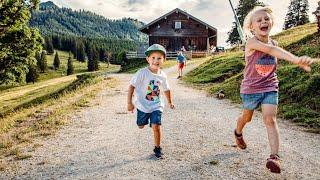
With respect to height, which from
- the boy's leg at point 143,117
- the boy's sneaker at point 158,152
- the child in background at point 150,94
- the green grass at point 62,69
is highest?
the child in background at point 150,94

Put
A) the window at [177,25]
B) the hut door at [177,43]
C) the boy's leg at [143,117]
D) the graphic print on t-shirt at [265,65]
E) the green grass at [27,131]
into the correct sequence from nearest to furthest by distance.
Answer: the graphic print on t-shirt at [265,65] → the boy's leg at [143,117] → the green grass at [27,131] → the window at [177,25] → the hut door at [177,43]

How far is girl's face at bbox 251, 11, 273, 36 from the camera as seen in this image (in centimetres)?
597

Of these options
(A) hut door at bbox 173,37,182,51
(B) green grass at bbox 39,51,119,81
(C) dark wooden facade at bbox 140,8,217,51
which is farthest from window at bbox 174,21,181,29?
(B) green grass at bbox 39,51,119,81

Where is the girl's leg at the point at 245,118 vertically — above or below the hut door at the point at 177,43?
below

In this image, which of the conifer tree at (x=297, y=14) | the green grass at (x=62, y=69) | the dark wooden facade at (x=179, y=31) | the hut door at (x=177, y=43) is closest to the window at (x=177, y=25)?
the dark wooden facade at (x=179, y=31)

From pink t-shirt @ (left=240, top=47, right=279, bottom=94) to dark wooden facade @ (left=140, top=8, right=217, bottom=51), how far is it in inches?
2110

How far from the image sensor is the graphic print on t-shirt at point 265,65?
20.0ft

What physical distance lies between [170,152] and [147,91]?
4.14ft

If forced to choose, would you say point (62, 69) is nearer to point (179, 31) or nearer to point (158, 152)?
point (179, 31)

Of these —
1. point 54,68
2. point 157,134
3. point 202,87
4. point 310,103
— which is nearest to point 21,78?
point 202,87

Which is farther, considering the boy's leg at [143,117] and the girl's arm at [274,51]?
the boy's leg at [143,117]

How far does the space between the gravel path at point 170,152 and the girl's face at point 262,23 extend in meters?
2.15

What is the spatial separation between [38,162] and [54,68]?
166123mm

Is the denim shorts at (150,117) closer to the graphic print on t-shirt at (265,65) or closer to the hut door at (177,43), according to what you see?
the graphic print on t-shirt at (265,65)
